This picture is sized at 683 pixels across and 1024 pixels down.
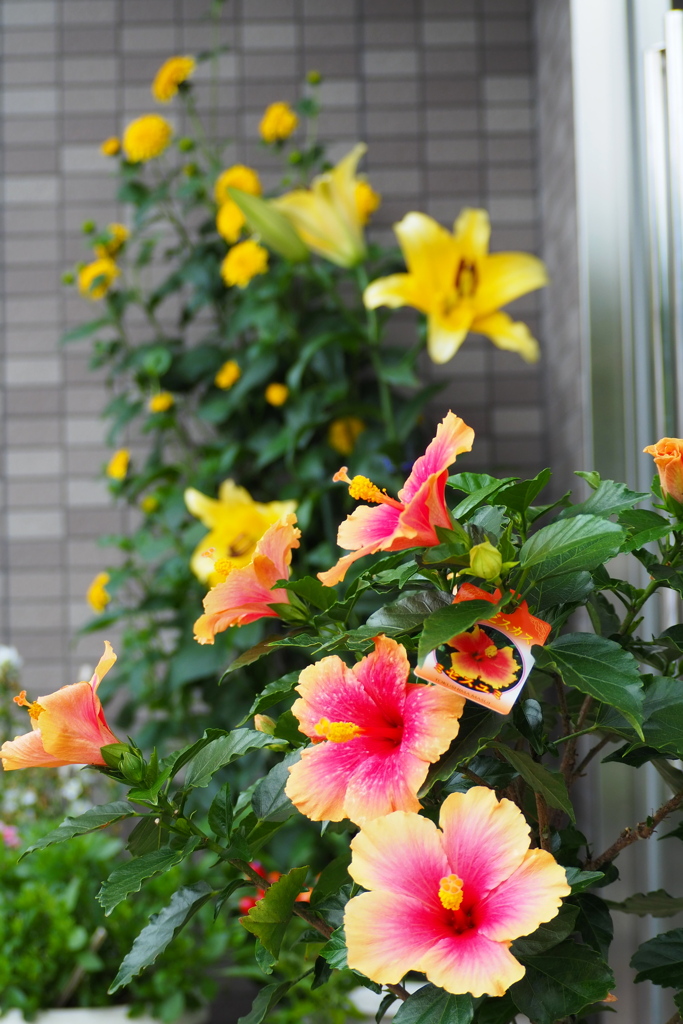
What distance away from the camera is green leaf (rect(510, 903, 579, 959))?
441 mm

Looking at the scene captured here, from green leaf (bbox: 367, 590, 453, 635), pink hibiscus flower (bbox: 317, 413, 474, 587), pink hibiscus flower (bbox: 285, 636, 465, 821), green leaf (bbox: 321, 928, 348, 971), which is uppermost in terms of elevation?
pink hibiscus flower (bbox: 317, 413, 474, 587)

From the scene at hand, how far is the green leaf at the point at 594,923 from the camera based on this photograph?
536 millimetres

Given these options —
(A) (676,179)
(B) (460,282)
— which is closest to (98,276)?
(B) (460,282)

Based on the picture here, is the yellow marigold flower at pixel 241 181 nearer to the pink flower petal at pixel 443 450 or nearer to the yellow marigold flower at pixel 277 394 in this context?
the yellow marigold flower at pixel 277 394

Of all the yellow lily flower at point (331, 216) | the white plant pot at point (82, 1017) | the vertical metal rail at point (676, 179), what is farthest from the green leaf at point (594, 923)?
the yellow lily flower at point (331, 216)

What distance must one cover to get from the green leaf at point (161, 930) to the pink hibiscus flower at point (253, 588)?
0.14m

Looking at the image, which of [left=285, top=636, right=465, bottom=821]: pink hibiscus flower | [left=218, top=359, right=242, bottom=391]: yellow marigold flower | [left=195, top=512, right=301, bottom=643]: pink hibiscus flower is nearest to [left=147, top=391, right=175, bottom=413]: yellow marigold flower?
[left=218, top=359, right=242, bottom=391]: yellow marigold flower

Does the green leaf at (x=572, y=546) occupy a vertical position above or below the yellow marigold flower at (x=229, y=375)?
below

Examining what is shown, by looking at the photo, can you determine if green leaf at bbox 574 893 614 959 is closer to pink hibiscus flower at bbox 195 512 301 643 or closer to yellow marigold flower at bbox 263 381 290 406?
pink hibiscus flower at bbox 195 512 301 643

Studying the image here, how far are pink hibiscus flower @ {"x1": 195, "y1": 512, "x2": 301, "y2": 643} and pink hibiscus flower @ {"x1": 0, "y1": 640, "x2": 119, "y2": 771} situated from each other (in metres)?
0.06

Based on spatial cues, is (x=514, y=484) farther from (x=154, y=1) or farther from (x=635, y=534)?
(x=154, y=1)

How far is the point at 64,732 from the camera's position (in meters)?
0.47

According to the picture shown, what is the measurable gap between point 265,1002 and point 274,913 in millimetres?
59

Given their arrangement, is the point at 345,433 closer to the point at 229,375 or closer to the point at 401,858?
the point at 229,375
